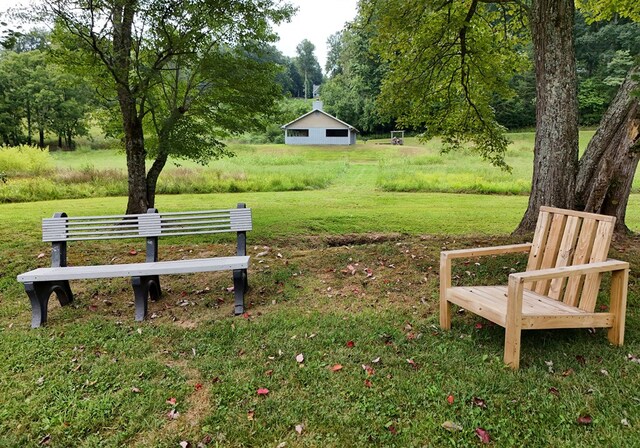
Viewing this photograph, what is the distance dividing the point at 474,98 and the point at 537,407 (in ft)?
26.0

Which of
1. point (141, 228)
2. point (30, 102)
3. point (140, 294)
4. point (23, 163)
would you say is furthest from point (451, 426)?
point (30, 102)

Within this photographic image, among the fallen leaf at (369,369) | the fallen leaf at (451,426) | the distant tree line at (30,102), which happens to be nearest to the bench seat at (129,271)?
the fallen leaf at (369,369)

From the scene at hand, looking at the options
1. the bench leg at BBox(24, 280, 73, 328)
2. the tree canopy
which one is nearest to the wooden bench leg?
the bench leg at BBox(24, 280, 73, 328)

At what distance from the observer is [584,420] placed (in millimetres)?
2379

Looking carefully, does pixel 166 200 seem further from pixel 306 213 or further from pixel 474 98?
pixel 474 98

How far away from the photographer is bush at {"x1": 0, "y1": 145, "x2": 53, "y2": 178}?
766 inches

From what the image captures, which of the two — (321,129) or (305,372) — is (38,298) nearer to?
(305,372)

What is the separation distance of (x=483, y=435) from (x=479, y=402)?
1.04ft

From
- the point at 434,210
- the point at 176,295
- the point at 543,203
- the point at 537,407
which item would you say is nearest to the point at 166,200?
the point at 434,210

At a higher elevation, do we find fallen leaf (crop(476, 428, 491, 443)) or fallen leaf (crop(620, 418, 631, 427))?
fallen leaf (crop(620, 418, 631, 427))

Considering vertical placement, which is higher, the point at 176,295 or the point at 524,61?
the point at 524,61

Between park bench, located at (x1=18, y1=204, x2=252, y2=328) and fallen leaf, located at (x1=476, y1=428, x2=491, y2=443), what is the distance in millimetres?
2514

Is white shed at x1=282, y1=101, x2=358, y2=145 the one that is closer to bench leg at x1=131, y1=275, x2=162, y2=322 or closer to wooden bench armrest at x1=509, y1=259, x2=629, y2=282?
bench leg at x1=131, y1=275, x2=162, y2=322

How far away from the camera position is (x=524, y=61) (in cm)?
902
